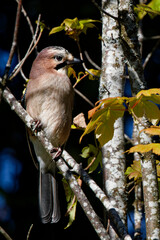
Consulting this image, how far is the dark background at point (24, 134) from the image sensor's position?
4441mm

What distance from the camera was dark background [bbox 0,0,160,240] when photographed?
14.6 feet

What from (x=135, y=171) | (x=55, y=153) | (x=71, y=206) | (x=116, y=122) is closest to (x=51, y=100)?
(x=55, y=153)

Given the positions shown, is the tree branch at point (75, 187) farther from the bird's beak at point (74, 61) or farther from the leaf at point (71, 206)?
the bird's beak at point (74, 61)

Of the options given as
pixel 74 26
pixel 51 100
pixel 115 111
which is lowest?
pixel 51 100

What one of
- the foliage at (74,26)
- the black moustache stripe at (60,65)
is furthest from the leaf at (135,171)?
the black moustache stripe at (60,65)

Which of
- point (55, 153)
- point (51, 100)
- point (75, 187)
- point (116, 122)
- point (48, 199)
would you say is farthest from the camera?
point (48, 199)

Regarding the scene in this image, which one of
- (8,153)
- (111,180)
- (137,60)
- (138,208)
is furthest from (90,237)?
(137,60)

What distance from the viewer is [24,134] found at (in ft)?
15.9

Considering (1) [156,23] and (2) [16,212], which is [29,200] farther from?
(1) [156,23]

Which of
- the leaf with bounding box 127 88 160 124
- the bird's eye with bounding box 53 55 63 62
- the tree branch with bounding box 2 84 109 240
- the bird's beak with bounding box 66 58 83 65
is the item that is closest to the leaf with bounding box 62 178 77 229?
the tree branch with bounding box 2 84 109 240

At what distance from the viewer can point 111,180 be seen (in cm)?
234

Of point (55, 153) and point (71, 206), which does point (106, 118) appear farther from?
point (71, 206)

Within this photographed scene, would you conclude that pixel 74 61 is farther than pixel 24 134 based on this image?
No

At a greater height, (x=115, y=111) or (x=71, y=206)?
(x=115, y=111)
